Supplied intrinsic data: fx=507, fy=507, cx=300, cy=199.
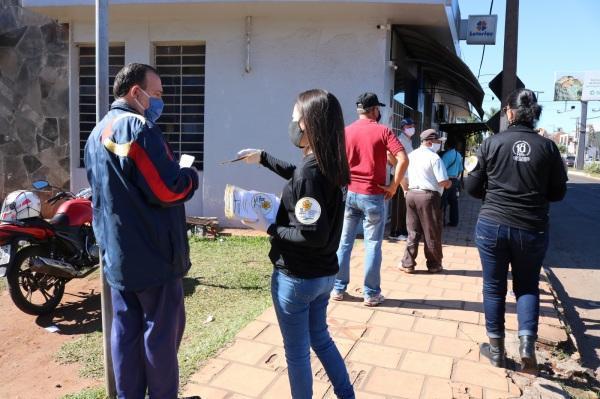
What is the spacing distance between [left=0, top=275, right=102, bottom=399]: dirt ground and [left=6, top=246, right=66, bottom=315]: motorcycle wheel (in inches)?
4.9

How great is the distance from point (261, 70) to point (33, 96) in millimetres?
4615

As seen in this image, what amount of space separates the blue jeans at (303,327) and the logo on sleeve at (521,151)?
1.66m

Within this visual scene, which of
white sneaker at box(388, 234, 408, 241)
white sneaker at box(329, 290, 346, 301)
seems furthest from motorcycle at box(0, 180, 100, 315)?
white sneaker at box(388, 234, 408, 241)

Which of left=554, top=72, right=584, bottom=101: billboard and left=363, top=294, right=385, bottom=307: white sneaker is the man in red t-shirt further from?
left=554, top=72, right=584, bottom=101: billboard

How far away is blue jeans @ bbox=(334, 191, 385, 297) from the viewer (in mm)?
4359

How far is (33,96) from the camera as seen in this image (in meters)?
9.53

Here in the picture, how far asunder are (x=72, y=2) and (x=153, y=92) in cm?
643

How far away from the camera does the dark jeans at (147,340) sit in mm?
2406

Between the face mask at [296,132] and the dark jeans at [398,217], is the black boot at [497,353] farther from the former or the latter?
the dark jeans at [398,217]

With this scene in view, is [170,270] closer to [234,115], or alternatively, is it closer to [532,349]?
[532,349]

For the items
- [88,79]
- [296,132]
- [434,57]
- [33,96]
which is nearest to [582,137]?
[434,57]

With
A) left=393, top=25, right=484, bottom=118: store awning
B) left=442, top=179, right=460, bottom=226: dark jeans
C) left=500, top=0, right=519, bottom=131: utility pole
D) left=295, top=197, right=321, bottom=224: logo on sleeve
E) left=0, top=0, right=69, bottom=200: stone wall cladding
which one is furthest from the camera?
left=0, top=0, right=69, bottom=200: stone wall cladding

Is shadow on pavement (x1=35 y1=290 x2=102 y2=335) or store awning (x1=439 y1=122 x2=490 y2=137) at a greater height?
store awning (x1=439 y1=122 x2=490 y2=137)

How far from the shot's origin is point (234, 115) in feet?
27.2
